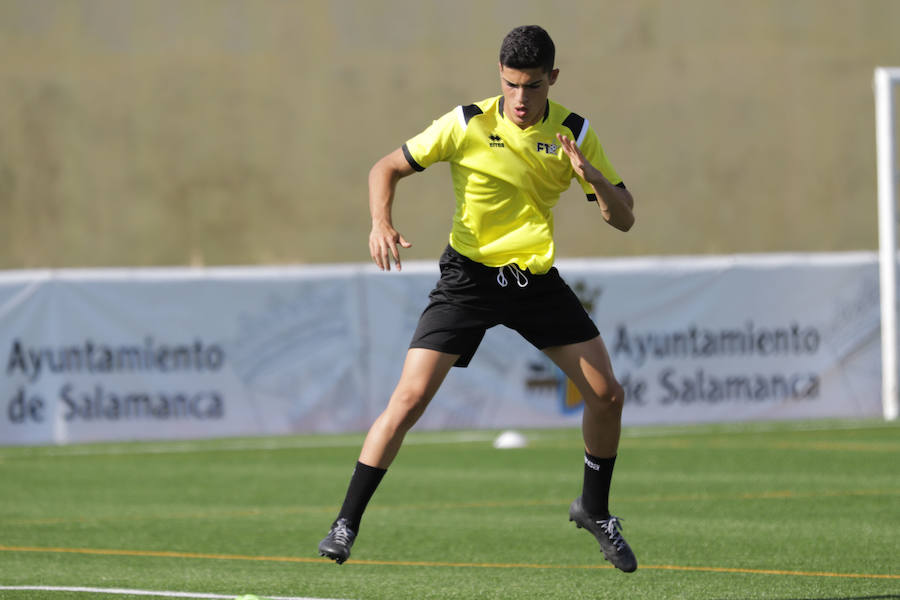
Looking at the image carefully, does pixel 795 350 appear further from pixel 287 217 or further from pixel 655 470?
pixel 287 217

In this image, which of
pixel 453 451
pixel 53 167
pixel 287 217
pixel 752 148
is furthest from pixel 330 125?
pixel 453 451

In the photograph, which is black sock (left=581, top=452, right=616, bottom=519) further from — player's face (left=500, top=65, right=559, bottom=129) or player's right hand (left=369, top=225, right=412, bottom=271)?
player's face (left=500, top=65, right=559, bottom=129)

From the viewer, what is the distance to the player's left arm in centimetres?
669

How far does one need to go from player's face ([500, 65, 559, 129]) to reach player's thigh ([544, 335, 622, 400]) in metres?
1.07

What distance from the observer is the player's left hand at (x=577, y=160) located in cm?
667

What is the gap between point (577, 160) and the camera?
6.66 meters

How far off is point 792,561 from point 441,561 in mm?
1890

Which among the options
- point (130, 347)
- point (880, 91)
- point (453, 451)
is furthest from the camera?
point (880, 91)

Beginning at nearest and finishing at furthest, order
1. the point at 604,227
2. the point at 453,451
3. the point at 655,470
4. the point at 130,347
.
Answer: the point at 655,470 < the point at 453,451 < the point at 130,347 < the point at 604,227

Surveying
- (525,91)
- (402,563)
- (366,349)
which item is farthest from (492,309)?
(366,349)

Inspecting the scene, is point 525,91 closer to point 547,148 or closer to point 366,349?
point 547,148

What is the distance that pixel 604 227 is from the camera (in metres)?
30.3

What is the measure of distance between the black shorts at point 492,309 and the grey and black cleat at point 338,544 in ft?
3.03

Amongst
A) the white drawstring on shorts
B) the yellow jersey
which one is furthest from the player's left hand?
the white drawstring on shorts
